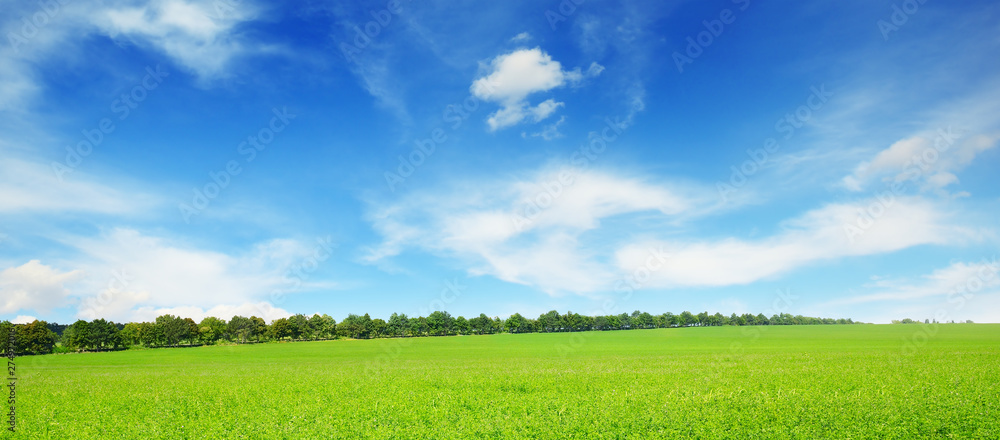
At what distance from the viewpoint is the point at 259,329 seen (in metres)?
140

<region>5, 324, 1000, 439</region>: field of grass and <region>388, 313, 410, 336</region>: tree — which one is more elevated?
<region>388, 313, 410, 336</region>: tree

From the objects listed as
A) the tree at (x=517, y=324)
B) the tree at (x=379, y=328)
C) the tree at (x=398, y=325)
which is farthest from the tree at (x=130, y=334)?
the tree at (x=517, y=324)

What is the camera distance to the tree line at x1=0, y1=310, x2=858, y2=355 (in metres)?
107

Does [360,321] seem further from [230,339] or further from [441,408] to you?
[441,408]

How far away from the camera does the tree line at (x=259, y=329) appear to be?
107m

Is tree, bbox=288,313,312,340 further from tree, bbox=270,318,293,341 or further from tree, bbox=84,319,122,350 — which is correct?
tree, bbox=84,319,122,350

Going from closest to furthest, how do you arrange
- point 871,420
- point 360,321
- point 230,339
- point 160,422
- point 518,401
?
point 871,420 < point 160,422 < point 518,401 < point 230,339 < point 360,321

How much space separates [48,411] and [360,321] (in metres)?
146

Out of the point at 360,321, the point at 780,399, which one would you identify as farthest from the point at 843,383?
the point at 360,321

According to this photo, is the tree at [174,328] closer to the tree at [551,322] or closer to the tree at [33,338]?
the tree at [33,338]

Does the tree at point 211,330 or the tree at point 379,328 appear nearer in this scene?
the tree at point 211,330

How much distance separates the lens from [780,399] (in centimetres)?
2119

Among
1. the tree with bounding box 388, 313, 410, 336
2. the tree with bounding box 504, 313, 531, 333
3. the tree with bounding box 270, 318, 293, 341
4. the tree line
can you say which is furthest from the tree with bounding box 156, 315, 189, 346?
the tree with bounding box 504, 313, 531, 333

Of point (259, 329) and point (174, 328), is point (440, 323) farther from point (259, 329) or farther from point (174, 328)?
point (174, 328)
